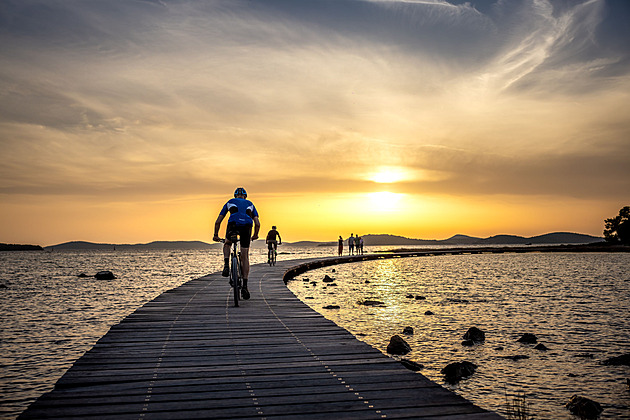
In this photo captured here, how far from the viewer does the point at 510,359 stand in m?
11.3

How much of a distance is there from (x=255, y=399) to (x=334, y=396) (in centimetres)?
87

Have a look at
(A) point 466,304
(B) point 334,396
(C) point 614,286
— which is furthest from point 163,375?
(C) point 614,286

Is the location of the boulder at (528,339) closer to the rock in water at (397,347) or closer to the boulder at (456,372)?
the rock in water at (397,347)

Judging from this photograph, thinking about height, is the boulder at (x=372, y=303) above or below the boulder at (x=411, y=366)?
below

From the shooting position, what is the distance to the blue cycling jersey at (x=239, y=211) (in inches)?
457

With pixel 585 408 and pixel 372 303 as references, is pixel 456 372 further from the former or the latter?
pixel 372 303

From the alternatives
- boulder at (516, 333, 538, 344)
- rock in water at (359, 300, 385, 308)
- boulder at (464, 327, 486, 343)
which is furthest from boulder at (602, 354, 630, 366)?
rock in water at (359, 300, 385, 308)

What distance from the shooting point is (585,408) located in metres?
7.73

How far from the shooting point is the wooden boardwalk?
486cm

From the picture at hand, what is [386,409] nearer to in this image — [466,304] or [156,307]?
[156,307]

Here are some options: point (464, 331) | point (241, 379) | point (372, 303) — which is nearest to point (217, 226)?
point (241, 379)

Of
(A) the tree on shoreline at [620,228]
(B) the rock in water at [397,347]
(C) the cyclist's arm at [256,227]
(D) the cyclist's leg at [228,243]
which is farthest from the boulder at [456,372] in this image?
(A) the tree on shoreline at [620,228]

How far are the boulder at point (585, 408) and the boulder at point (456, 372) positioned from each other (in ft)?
6.72

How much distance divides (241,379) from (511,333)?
11.3 metres
